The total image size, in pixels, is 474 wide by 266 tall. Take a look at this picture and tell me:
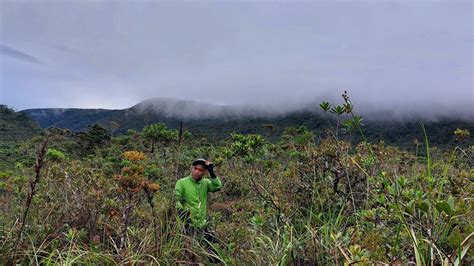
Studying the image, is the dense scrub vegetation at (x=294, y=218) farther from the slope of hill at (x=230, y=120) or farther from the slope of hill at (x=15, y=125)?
the slope of hill at (x=15, y=125)

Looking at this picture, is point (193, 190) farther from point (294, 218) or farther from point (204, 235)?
point (294, 218)

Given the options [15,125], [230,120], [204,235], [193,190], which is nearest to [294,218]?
[204,235]

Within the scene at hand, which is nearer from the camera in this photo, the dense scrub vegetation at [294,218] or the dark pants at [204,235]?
the dense scrub vegetation at [294,218]

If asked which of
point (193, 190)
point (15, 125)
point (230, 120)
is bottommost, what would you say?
point (230, 120)

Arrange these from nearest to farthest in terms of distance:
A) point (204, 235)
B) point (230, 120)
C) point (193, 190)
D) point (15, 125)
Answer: point (204, 235) → point (193, 190) → point (15, 125) → point (230, 120)

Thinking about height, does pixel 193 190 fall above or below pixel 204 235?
above

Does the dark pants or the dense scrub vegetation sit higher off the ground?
the dense scrub vegetation

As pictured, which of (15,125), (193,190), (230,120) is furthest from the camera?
(230,120)

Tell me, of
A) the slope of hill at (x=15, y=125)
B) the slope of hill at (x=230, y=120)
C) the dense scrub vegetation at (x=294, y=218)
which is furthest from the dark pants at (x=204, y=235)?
the slope of hill at (x=15, y=125)

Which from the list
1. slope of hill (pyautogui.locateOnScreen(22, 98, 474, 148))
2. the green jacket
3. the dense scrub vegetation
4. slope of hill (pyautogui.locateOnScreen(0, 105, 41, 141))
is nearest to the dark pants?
the dense scrub vegetation

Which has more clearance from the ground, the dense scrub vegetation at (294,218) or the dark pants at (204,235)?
the dense scrub vegetation at (294,218)

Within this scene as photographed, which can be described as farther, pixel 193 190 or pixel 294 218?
pixel 193 190

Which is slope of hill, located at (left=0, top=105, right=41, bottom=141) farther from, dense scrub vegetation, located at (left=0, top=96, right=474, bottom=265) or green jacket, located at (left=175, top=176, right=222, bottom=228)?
dense scrub vegetation, located at (left=0, top=96, right=474, bottom=265)

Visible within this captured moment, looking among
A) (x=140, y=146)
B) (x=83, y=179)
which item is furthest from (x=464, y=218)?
(x=140, y=146)
